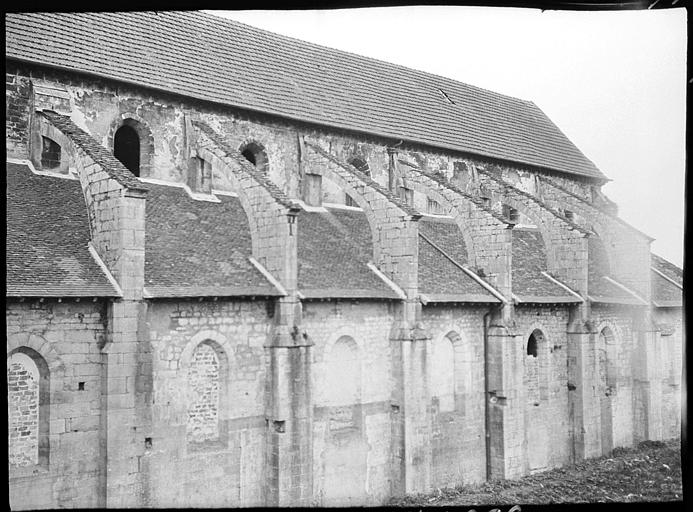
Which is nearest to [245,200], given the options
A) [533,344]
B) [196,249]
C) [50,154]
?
[196,249]

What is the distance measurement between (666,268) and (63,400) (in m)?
11.4

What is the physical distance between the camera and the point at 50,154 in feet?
48.4

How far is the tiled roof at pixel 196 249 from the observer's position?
44.7 feet

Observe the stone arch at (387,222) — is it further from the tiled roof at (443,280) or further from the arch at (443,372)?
the arch at (443,372)

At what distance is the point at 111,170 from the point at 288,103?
253 inches

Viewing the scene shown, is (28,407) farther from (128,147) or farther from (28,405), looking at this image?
(128,147)

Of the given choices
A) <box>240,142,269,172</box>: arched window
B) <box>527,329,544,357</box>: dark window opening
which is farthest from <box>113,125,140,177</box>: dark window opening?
<box>527,329,544,357</box>: dark window opening

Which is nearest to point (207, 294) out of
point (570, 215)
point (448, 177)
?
point (448, 177)

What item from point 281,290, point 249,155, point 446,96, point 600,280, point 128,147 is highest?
point 446,96

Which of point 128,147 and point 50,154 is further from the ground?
point 128,147

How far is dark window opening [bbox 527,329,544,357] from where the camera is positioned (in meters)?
20.4

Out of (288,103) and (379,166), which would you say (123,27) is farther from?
(379,166)

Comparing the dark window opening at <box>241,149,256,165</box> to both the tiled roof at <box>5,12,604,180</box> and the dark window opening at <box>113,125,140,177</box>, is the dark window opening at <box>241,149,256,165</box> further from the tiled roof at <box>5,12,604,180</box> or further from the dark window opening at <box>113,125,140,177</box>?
the dark window opening at <box>113,125,140,177</box>

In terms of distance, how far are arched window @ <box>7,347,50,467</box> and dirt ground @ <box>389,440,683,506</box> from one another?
23.7ft
